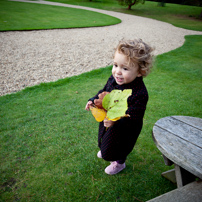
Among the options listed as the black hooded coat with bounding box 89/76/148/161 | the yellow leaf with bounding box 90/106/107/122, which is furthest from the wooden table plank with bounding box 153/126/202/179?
the yellow leaf with bounding box 90/106/107/122

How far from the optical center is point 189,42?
9359 millimetres

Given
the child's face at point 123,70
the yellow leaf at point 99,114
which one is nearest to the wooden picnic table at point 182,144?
the child's face at point 123,70

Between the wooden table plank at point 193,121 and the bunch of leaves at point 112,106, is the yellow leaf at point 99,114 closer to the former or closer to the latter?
the bunch of leaves at point 112,106

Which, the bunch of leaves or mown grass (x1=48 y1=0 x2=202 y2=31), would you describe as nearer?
the bunch of leaves

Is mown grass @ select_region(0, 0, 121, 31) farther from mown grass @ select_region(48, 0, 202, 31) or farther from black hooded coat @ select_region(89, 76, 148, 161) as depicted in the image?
black hooded coat @ select_region(89, 76, 148, 161)

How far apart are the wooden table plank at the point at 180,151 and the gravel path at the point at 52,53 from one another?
10.8ft

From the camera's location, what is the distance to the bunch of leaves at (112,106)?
98 cm

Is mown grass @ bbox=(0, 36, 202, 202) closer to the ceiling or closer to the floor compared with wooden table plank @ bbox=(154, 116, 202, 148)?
closer to the floor

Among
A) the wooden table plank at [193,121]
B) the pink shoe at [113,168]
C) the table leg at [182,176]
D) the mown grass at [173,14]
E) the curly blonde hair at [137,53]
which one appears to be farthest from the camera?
the mown grass at [173,14]

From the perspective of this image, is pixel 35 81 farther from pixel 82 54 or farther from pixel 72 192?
pixel 72 192

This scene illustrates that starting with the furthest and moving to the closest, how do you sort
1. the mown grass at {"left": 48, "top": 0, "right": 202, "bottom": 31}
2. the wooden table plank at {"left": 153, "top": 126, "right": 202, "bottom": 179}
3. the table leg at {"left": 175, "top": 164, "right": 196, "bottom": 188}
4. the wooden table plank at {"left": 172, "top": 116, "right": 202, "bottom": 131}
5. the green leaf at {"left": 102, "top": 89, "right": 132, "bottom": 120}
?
1. the mown grass at {"left": 48, "top": 0, "right": 202, "bottom": 31}
2. the wooden table plank at {"left": 172, "top": 116, "right": 202, "bottom": 131}
3. the table leg at {"left": 175, "top": 164, "right": 196, "bottom": 188}
4. the wooden table plank at {"left": 153, "top": 126, "right": 202, "bottom": 179}
5. the green leaf at {"left": 102, "top": 89, "right": 132, "bottom": 120}

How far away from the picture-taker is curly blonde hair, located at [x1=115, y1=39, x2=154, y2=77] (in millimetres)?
1448

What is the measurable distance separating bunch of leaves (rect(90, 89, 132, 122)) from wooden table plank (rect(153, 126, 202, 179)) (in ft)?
2.56

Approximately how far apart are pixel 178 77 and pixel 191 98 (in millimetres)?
1351
